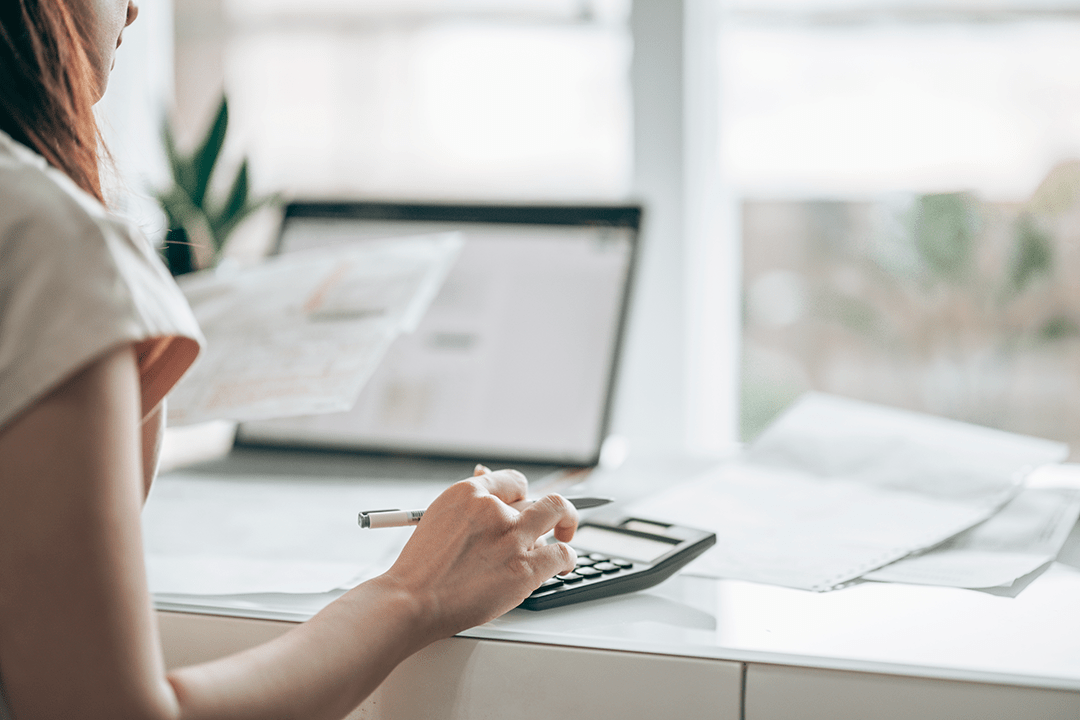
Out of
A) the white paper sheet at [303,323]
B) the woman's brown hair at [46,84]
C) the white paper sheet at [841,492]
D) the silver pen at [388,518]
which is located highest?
the woman's brown hair at [46,84]

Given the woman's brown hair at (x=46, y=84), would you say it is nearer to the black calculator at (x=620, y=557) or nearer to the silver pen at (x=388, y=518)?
the silver pen at (x=388, y=518)

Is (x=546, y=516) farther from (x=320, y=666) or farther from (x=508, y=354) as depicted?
(x=508, y=354)

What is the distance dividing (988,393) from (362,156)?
1098 millimetres

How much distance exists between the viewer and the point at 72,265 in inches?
14.8

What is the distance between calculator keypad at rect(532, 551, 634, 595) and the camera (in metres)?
0.59

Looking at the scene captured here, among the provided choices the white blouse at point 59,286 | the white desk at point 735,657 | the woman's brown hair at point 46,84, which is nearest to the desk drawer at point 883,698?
the white desk at point 735,657

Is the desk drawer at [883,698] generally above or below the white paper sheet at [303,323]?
below

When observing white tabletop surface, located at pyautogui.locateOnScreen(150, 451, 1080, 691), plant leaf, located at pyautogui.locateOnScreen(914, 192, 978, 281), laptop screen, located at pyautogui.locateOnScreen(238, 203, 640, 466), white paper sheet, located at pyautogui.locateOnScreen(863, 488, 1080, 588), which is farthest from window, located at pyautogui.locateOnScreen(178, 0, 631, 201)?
white tabletop surface, located at pyautogui.locateOnScreen(150, 451, 1080, 691)

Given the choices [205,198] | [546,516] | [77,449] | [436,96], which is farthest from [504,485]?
[436,96]

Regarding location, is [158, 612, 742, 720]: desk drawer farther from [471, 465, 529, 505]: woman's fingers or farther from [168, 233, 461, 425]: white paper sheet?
[168, 233, 461, 425]: white paper sheet

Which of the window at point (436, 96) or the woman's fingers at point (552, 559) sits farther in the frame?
the window at point (436, 96)

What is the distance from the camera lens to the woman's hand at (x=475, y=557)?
0.51 m

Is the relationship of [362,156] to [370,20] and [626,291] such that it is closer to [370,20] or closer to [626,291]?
[370,20]

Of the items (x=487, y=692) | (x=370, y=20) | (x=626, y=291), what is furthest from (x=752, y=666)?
(x=370, y=20)
